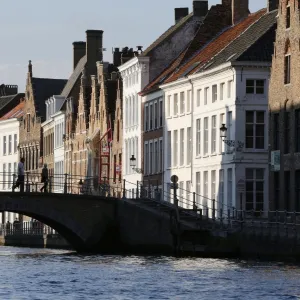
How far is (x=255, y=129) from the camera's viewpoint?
305 ft

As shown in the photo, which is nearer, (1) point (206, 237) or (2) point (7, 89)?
(1) point (206, 237)

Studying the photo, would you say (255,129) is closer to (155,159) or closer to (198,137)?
(198,137)

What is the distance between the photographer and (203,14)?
4488 inches

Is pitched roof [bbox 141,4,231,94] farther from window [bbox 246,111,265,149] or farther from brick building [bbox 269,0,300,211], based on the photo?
brick building [bbox 269,0,300,211]

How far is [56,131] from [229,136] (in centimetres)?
5340

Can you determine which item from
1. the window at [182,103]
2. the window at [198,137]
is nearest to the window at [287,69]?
the window at [198,137]

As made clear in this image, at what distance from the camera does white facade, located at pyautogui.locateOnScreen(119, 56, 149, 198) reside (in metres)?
115

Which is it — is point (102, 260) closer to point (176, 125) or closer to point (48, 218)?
point (48, 218)

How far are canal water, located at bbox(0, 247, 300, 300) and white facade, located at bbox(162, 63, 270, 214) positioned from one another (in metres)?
14.0

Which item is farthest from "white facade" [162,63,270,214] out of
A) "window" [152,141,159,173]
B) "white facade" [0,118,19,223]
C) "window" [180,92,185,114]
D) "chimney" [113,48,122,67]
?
"white facade" [0,118,19,223]

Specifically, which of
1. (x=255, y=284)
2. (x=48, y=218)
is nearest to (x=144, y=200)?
(x=48, y=218)

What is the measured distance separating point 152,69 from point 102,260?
36376mm

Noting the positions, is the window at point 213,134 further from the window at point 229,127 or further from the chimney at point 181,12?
the chimney at point 181,12

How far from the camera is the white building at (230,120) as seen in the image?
3642 inches
